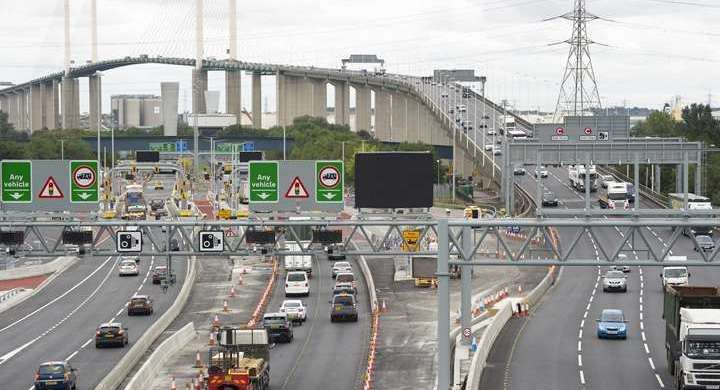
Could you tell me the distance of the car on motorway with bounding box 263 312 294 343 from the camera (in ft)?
201

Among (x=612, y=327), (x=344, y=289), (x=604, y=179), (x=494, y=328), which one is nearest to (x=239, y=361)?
(x=494, y=328)

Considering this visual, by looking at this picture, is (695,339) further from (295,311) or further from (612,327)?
(295,311)

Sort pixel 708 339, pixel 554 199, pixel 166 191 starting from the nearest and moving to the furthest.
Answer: pixel 708 339 < pixel 554 199 < pixel 166 191

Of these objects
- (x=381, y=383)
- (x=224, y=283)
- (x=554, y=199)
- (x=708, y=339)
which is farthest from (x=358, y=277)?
(x=708, y=339)

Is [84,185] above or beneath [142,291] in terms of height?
above

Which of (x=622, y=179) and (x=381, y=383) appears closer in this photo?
(x=381, y=383)

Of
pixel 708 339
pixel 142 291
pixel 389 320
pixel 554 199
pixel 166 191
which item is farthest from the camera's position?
pixel 166 191

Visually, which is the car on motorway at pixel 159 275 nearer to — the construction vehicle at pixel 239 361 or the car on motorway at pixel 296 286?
the car on motorway at pixel 296 286

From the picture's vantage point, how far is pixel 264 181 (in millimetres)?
46438

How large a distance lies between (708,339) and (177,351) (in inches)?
883

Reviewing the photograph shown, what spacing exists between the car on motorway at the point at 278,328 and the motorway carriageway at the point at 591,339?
9.18 m

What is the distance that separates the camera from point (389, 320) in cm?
6888

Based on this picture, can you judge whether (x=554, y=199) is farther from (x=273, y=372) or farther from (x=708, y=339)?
(x=708, y=339)

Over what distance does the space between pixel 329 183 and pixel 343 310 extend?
2298 cm
